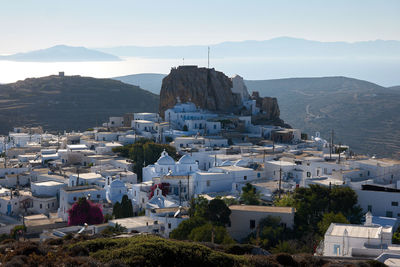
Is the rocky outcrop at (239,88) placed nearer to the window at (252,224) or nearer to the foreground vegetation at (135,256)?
the window at (252,224)

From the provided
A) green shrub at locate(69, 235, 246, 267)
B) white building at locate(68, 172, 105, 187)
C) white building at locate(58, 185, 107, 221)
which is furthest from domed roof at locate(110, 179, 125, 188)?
green shrub at locate(69, 235, 246, 267)

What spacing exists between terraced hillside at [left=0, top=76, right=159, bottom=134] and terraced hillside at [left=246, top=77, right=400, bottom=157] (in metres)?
28.6

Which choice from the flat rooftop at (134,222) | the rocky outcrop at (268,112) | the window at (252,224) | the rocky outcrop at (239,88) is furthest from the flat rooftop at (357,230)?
the rocky outcrop at (239,88)

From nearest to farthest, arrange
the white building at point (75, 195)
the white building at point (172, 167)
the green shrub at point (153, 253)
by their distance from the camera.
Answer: the green shrub at point (153, 253) → the white building at point (75, 195) → the white building at point (172, 167)

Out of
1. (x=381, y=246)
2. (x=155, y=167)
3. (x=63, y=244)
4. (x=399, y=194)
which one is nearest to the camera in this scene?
(x=63, y=244)

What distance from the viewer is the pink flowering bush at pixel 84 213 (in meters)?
29.3

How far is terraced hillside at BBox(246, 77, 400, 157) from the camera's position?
Result: 8594cm

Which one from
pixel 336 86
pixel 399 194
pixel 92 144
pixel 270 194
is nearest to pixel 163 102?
pixel 92 144

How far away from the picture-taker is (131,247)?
15125 millimetres

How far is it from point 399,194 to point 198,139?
23394 millimetres

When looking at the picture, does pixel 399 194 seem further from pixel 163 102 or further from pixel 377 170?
pixel 163 102

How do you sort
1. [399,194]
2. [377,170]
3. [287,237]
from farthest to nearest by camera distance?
[377,170], [399,194], [287,237]

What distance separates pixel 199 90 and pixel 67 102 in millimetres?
45196

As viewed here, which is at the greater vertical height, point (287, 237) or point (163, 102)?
point (163, 102)
